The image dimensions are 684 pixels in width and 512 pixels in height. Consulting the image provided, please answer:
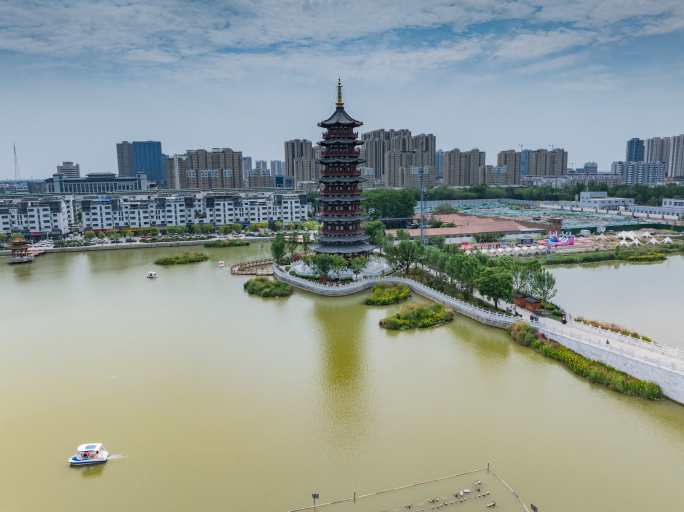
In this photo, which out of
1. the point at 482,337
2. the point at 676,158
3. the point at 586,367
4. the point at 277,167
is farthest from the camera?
the point at 277,167

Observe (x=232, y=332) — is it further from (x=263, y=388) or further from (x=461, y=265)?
(x=461, y=265)

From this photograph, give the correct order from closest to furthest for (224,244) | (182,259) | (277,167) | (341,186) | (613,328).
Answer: (613,328) → (341,186) → (182,259) → (224,244) → (277,167)

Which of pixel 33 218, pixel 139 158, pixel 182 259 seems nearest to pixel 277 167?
pixel 139 158

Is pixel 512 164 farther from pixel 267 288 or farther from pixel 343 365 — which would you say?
pixel 343 365

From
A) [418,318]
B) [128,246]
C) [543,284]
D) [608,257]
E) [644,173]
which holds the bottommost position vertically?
[418,318]

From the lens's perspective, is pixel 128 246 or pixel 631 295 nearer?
pixel 631 295

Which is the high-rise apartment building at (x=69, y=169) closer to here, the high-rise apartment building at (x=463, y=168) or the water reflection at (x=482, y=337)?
the high-rise apartment building at (x=463, y=168)

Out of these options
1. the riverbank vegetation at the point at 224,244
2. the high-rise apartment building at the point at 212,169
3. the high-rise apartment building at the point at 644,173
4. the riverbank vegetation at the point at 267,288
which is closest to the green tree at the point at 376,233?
the riverbank vegetation at the point at 267,288

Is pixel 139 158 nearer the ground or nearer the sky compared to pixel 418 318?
nearer the sky
